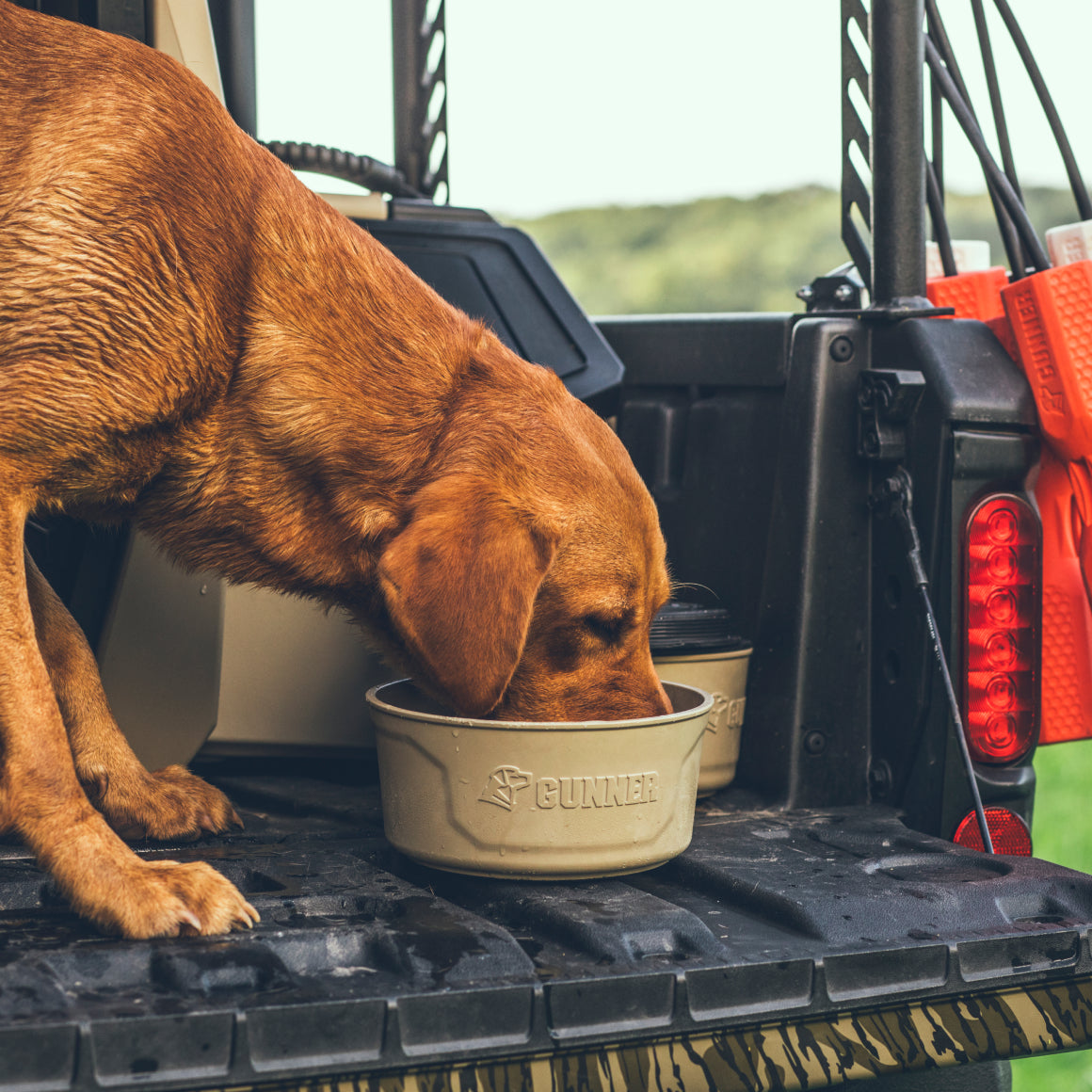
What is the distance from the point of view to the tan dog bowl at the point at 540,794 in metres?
2.08

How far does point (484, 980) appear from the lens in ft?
5.33

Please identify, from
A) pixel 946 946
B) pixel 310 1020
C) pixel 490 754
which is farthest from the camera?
pixel 490 754

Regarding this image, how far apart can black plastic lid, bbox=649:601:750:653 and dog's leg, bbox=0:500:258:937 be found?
1.03 meters

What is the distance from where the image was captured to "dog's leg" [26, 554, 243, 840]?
2.45m

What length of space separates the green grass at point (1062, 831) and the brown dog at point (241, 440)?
2.31 meters

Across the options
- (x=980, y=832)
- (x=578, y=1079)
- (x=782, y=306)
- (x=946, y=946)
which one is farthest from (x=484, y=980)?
(x=782, y=306)

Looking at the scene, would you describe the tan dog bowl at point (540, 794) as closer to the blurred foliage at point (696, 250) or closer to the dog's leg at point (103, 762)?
the dog's leg at point (103, 762)

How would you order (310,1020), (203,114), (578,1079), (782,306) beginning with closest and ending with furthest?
(310,1020) → (578,1079) → (203,114) → (782,306)

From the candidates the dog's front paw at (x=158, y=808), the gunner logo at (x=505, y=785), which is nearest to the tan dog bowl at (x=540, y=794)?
the gunner logo at (x=505, y=785)

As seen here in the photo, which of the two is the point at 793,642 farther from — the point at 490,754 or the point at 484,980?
the point at 484,980

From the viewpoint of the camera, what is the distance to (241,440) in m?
2.31

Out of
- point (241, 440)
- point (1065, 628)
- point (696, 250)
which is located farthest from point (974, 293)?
point (696, 250)

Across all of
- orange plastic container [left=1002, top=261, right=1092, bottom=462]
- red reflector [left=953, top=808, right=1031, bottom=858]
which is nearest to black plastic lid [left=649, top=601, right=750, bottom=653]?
red reflector [left=953, top=808, right=1031, bottom=858]

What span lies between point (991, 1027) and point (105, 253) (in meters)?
1.80
